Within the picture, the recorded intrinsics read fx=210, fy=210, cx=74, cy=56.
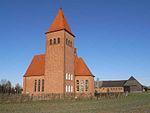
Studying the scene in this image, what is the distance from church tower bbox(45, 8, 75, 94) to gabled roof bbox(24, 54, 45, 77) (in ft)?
9.63

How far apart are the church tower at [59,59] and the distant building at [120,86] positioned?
54559mm

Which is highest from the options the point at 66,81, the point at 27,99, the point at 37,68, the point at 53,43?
the point at 53,43

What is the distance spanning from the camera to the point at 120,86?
111125 mm

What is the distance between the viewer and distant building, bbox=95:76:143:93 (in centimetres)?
9925

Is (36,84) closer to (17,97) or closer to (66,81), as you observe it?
(66,81)

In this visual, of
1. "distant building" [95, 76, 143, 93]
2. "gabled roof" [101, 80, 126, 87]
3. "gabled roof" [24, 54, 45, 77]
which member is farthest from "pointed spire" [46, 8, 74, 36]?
"gabled roof" [101, 80, 126, 87]

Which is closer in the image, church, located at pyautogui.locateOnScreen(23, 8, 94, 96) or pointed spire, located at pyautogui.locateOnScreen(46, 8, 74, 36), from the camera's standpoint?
church, located at pyautogui.locateOnScreen(23, 8, 94, 96)

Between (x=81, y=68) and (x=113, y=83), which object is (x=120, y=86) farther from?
(x=81, y=68)

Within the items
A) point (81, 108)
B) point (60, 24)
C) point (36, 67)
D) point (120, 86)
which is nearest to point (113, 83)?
point (120, 86)

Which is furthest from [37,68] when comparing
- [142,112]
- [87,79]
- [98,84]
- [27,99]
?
[98,84]

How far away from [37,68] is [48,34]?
28.9 feet

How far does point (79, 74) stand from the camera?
49625mm

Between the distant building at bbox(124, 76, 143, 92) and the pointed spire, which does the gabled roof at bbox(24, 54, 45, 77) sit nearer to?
the pointed spire

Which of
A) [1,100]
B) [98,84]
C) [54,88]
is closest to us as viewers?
[1,100]
